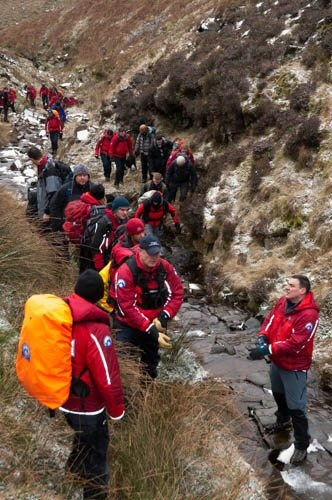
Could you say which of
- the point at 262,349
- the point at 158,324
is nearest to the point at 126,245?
the point at 158,324

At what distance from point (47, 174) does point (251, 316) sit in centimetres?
432

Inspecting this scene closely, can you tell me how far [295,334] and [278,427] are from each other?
1.58m

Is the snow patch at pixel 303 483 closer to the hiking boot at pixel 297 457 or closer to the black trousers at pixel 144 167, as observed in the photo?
the hiking boot at pixel 297 457

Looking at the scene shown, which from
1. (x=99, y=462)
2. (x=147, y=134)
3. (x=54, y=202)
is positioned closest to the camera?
(x=99, y=462)

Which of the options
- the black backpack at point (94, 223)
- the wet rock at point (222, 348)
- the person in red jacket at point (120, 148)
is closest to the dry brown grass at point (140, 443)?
the black backpack at point (94, 223)

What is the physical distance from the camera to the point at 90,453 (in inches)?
154

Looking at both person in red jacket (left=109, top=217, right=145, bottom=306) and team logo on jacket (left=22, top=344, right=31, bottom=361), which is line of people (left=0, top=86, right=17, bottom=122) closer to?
person in red jacket (left=109, top=217, right=145, bottom=306)

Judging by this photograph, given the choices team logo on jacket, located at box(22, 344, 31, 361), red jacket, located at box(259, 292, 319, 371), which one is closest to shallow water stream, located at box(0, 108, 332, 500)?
red jacket, located at box(259, 292, 319, 371)

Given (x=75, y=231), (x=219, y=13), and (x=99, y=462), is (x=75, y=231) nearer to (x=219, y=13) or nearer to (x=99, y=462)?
(x=99, y=462)

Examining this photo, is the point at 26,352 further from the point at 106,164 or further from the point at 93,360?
the point at 106,164

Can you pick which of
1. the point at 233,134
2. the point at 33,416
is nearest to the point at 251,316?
the point at 33,416

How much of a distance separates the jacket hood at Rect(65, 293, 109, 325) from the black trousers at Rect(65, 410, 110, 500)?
81 centimetres

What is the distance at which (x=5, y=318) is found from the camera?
19.3ft

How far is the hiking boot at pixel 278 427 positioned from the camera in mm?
6023
